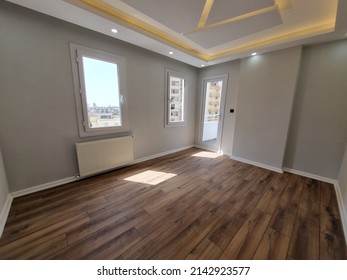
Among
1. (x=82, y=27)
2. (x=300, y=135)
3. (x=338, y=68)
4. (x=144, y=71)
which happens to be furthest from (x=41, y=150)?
(x=338, y=68)

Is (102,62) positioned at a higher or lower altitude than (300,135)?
higher

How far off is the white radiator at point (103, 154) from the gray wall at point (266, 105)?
109 inches

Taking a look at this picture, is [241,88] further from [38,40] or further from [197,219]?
[38,40]

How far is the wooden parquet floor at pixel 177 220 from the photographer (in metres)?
1.36

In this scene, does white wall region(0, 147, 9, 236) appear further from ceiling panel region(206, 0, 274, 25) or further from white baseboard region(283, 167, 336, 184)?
white baseboard region(283, 167, 336, 184)

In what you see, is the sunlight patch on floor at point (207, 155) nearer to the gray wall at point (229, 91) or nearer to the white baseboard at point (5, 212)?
the gray wall at point (229, 91)

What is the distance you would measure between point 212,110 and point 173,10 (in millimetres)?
3167

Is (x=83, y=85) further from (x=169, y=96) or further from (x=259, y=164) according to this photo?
(x=259, y=164)

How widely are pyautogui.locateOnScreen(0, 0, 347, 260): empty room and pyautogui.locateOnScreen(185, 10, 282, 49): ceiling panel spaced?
27mm

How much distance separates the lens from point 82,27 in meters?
2.33

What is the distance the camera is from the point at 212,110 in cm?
466

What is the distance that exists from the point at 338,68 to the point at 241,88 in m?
1.57

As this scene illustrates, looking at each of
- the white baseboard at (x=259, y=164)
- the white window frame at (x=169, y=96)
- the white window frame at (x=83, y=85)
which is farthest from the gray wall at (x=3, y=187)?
the white baseboard at (x=259, y=164)

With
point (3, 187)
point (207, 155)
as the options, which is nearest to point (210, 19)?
point (207, 155)
